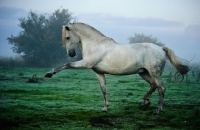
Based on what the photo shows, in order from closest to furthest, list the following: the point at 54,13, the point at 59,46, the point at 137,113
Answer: the point at 137,113
the point at 59,46
the point at 54,13

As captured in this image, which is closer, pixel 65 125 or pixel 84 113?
pixel 65 125

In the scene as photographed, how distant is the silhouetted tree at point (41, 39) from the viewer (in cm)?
3180

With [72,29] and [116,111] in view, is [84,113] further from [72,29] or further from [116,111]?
[72,29]

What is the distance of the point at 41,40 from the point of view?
32062 mm

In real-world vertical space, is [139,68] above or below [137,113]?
above

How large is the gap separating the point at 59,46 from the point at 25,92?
21050 mm

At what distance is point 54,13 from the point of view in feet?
112

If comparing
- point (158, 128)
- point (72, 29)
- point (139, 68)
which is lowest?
point (158, 128)

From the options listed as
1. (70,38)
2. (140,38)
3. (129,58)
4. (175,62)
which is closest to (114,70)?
(129,58)

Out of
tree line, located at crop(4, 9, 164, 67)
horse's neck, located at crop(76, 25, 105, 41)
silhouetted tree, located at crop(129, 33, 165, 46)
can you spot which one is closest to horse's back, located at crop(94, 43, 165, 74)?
horse's neck, located at crop(76, 25, 105, 41)

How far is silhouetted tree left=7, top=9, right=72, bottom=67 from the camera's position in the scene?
1252 inches

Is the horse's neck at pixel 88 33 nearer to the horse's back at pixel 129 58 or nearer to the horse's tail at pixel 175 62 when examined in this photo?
the horse's back at pixel 129 58

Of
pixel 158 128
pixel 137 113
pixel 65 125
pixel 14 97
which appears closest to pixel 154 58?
pixel 137 113

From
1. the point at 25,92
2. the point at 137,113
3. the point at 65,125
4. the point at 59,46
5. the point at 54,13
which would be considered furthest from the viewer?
the point at 54,13
